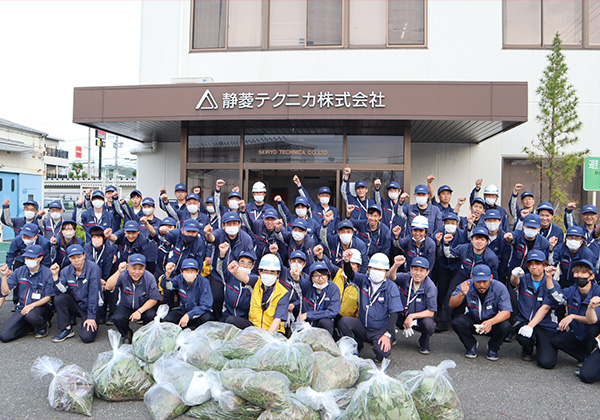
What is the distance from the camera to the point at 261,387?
137 inches

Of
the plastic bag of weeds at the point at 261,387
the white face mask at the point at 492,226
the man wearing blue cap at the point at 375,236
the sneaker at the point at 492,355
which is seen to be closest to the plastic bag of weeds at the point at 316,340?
the plastic bag of weeds at the point at 261,387

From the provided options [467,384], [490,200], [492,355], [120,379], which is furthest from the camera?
[490,200]

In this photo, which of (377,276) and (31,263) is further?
(31,263)

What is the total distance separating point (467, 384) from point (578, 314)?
1.70 m

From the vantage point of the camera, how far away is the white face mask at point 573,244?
5746 millimetres

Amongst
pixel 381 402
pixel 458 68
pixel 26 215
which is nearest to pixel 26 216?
pixel 26 215

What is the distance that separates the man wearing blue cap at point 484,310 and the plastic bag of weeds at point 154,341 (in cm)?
336

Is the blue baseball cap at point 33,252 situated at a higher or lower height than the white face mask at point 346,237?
lower

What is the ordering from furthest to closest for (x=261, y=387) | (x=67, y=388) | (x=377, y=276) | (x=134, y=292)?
(x=134, y=292) < (x=377, y=276) < (x=67, y=388) < (x=261, y=387)

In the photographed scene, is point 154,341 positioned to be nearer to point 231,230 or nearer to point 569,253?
point 231,230

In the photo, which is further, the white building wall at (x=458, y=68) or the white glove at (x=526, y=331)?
the white building wall at (x=458, y=68)

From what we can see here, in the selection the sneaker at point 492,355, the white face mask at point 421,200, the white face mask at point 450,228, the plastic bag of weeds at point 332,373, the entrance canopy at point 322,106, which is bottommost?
the sneaker at point 492,355

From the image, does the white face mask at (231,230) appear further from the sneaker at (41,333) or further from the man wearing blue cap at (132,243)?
the sneaker at (41,333)

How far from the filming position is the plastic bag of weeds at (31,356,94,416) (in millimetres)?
3793
